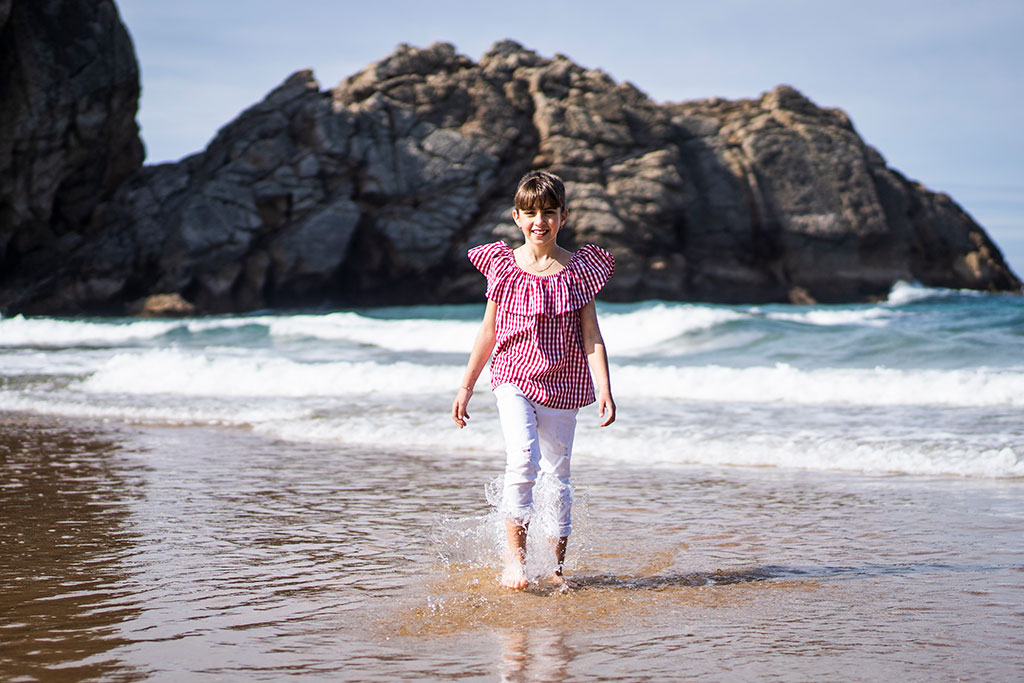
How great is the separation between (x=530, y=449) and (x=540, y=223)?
828 millimetres

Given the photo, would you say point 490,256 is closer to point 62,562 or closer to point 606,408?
point 606,408

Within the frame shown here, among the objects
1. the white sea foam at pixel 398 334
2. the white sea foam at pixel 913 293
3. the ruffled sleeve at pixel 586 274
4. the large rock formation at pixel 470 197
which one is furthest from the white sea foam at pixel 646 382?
the white sea foam at pixel 913 293

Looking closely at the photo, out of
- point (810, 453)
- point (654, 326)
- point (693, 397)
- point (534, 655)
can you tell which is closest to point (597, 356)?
point (534, 655)

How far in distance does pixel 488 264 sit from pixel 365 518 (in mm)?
1724

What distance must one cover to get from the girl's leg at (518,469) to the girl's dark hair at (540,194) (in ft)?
2.21

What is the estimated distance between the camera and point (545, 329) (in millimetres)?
3521

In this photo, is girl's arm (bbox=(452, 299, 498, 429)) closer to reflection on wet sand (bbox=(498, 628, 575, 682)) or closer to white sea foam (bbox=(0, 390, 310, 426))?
reflection on wet sand (bbox=(498, 628, 575, 682))

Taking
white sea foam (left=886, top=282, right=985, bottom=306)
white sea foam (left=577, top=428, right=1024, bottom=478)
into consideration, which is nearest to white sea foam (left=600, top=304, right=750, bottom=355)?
white sea foam (left=577, top=428, right=1024, bottom=478)

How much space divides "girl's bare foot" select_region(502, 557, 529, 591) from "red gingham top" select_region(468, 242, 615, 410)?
61cm

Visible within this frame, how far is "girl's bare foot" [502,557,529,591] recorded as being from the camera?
3471 mm

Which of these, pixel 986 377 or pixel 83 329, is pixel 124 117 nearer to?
pixel 83 329

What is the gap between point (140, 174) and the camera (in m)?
40.0

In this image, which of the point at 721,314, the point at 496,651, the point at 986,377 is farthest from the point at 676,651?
the point at 721,314

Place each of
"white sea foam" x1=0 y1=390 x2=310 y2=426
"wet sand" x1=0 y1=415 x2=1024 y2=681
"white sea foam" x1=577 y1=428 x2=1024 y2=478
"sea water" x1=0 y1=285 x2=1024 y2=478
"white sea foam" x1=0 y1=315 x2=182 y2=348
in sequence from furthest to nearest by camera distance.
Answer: "white sea foam" x1=0 y1=315 x2=182 y2=348, "white sea foam" x1=0 y1=390 x2=310 y2=426, "sea water" x1=0 y1=285 x2=1024 y2=478, "white sea foam" x1=577 y1=428 x2=1024 y2=478, "wet sand" x1=0 y1=415 x2=1024 y2=681
